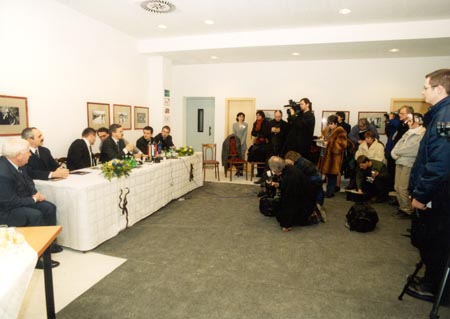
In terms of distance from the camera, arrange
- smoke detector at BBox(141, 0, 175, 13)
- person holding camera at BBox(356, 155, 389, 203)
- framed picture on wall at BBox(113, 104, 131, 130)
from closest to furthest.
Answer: smoke detector at BBox(141, 0, 175, 13) → person holding camera at BBox(356, 155, 389, 203) → framed picture on wall at BBox(113, 104, 131, 130)

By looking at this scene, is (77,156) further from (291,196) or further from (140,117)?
(291,196)

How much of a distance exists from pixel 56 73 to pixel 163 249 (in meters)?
3.07

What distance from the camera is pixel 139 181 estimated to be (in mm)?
3879

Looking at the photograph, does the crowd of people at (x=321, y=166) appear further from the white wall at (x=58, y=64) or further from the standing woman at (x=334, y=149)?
the white wall at (x=58, y=64)

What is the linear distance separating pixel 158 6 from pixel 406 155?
4.13 metres

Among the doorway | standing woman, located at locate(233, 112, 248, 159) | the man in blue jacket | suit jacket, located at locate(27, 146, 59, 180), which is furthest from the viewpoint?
the doorway

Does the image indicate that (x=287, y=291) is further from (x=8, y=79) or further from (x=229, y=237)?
(x=8, y=79)

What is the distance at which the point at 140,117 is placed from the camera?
21.3 feet

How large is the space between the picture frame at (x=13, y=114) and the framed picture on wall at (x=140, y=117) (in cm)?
257

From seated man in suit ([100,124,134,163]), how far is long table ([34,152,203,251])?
55 cm

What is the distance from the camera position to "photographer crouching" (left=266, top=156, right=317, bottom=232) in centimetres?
365

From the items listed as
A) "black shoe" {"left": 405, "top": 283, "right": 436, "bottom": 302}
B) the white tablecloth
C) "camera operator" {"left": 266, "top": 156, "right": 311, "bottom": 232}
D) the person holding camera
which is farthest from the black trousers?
the person holding camera

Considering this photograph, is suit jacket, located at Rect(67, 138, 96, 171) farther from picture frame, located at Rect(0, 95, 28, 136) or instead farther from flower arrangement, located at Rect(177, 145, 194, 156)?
flower arrangement, located at Rect(177, 145, 194, 156)

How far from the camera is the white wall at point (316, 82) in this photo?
663 centimetres
